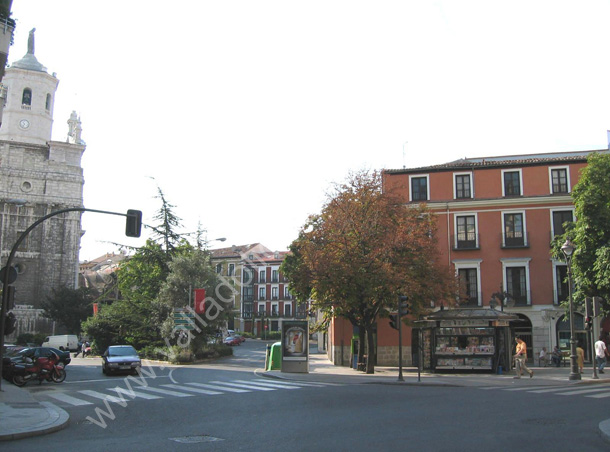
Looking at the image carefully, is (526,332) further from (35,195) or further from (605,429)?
(35,195)

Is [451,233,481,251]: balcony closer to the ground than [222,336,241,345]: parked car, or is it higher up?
higher up

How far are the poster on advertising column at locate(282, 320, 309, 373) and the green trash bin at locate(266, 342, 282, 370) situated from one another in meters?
2.27

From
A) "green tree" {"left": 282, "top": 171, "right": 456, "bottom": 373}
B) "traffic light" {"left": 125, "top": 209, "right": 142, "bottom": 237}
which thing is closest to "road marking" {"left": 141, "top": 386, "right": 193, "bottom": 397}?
"traffic light" {"left": 125, "top": 209, "right": 142, "bottom": 237}

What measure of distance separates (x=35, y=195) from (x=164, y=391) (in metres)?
63.9

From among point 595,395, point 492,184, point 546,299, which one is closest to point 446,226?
point 492,184

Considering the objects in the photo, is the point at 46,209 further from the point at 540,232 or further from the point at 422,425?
the point at 422,425

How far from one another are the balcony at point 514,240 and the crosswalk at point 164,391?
61.9ft

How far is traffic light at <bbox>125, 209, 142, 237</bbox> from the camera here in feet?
59.0

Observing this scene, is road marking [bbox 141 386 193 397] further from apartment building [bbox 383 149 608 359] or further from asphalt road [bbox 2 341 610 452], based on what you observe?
apartment building [bbox 383 149 608 359]

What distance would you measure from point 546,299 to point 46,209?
6346 centimetres

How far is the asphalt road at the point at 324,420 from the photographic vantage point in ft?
32.1

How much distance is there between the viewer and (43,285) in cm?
7344

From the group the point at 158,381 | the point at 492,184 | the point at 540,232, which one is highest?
the point at 492,184

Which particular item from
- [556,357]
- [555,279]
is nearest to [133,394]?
[556,357]
